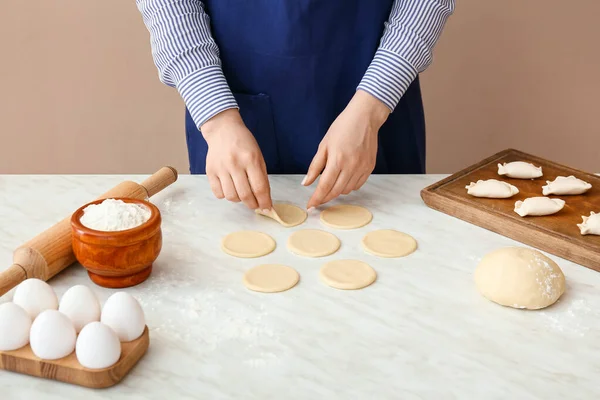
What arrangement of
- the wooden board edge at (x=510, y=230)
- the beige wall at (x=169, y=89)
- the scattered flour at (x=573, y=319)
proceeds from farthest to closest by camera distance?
the beige wall at (x=169, y=89), the wooden board edge at (x=510, y=230), the scattered flour at (x=573, y=319)

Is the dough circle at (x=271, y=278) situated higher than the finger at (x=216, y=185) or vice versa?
the finger at (x=216, y=185)

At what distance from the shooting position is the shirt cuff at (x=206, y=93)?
4.65ft

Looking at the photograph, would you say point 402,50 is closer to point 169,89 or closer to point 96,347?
point 96,347

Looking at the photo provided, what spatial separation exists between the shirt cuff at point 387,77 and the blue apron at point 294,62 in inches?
4.7

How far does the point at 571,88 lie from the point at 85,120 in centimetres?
193

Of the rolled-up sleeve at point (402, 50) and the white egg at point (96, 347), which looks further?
the rolled-up sleeve at point (402, 50)

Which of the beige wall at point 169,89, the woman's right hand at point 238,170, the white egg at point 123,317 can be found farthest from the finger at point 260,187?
the beige wall at point 169,89

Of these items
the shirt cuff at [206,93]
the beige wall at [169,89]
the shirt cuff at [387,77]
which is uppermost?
the shirt cuff at [387,77]

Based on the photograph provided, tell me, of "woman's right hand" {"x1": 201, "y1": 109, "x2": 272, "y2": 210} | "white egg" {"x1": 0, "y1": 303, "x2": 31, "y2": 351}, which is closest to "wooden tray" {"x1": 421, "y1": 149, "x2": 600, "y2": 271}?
"woman's right hand" {"x1": 201, "y1": 109, "x2": 272, "y2": 210}

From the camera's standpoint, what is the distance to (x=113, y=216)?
1071 millimetres

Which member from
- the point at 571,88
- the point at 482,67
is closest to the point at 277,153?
the point at 482,67

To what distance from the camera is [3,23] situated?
104 inches

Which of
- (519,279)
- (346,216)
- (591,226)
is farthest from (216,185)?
(591,226)

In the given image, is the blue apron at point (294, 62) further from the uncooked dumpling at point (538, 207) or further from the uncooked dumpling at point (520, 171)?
the uncooked dumpling at point (538, 207)
